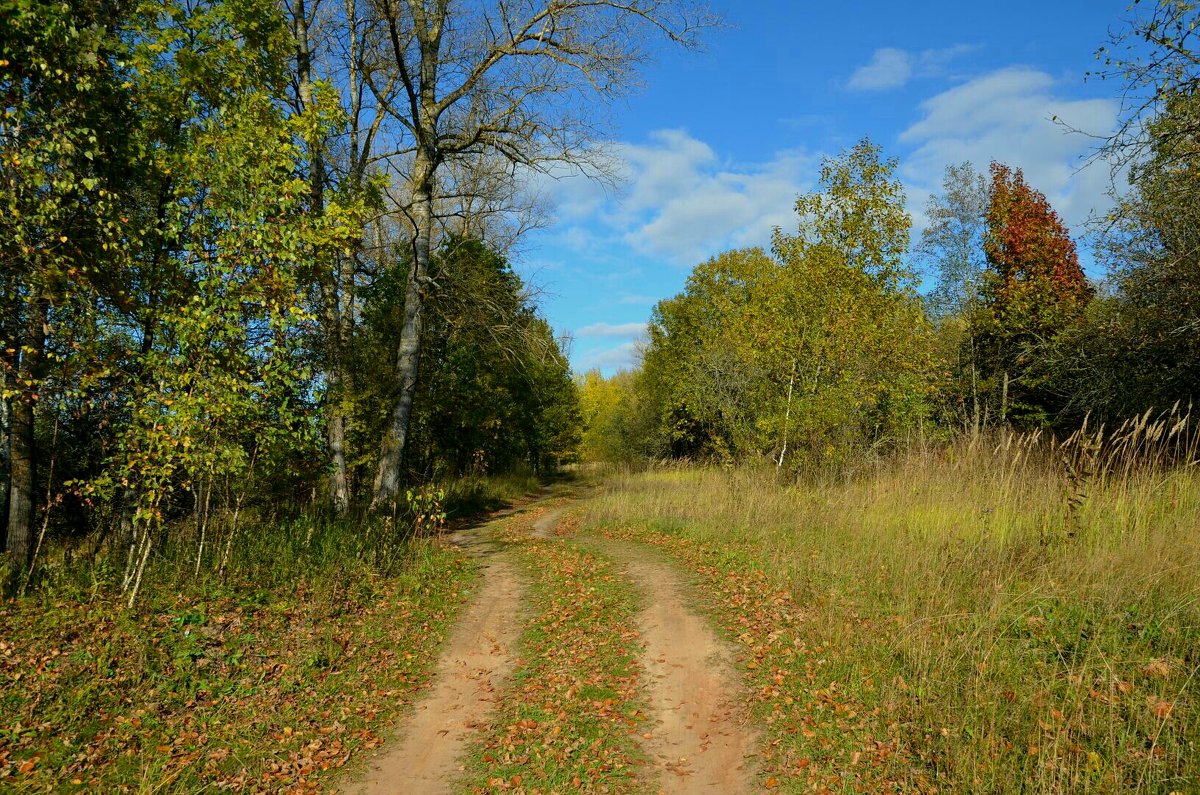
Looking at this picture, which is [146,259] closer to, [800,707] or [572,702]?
[572,702]

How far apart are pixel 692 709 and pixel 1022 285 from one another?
22.4 meters

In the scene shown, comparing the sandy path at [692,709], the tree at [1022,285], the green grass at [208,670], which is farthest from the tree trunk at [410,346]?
the tree at [1022,285]

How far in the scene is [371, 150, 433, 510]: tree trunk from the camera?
14.7 metres

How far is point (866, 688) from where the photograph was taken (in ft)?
18.1

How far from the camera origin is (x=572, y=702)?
21.2 feet

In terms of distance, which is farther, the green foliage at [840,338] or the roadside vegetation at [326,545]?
the green foliage at [840,338]

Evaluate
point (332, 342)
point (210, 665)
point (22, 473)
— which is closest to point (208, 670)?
point (210, 665)

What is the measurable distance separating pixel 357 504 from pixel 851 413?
11.5 m

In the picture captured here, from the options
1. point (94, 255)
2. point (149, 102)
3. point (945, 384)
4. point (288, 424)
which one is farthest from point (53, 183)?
point (945, 384)

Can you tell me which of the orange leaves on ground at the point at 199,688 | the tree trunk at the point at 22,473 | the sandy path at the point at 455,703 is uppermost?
the tree trunk at the point at 22,473

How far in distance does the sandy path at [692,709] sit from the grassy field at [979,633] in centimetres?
28

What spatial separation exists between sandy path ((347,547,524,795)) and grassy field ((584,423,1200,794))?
2.72 m

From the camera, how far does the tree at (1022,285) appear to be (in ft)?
72.5

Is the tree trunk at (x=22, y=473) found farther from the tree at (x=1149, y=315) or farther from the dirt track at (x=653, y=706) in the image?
the tree at (x=1149, y=315)
